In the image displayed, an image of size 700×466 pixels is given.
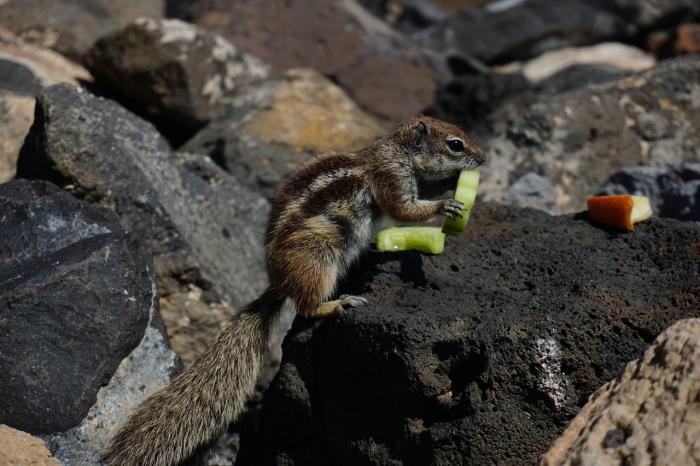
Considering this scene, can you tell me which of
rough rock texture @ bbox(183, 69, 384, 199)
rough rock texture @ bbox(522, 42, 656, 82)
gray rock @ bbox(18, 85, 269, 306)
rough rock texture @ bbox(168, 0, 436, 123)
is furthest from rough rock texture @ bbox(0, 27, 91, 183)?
rough rock texture @ bbox(522, 42, 656, 82)

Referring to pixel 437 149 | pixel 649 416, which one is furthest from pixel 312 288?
pixel 649 416

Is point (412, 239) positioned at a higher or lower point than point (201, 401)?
higher

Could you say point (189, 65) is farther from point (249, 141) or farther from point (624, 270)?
point (624, 270)

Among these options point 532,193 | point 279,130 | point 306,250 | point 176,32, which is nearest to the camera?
point 306,250

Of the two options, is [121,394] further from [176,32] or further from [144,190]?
[176,32]

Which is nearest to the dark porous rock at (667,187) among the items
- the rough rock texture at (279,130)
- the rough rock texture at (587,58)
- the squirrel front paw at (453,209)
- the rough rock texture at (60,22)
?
the squirrel front paw at (453,209)

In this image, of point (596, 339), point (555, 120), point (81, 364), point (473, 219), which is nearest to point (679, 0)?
point (555, 120)

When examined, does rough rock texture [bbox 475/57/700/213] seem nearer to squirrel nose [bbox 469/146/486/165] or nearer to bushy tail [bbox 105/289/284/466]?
squirrel nose [bbox 469/146/486/165]
